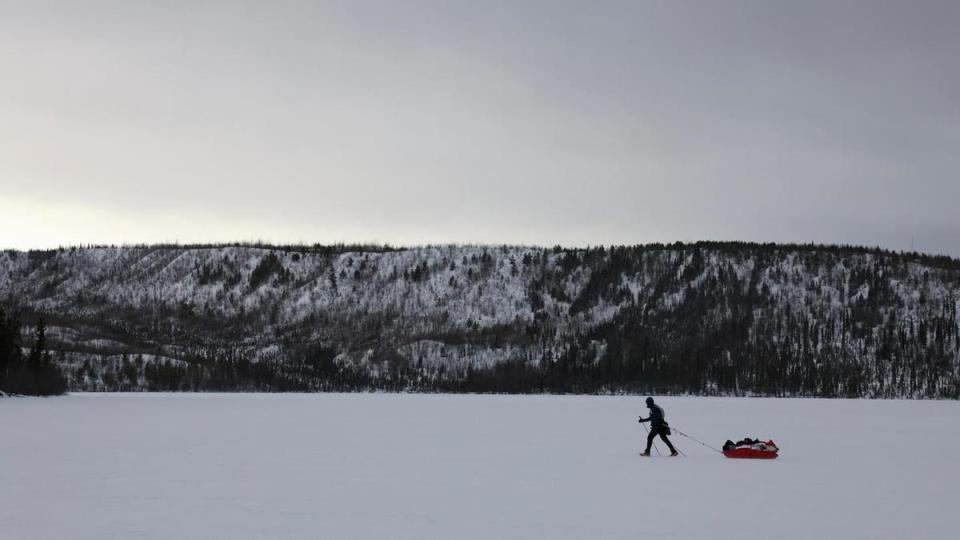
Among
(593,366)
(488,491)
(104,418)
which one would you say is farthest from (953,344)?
(488,491)

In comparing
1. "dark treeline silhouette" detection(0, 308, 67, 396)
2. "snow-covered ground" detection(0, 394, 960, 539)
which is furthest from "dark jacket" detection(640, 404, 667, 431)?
"dark treeline silhouette" detection(0, 308, 67, 396)

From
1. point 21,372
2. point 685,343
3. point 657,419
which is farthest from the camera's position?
point 685,343

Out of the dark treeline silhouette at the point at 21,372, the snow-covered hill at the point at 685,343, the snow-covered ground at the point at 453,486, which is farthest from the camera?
the snow-covered hill at the point at 685,343

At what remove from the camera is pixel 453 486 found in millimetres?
20219

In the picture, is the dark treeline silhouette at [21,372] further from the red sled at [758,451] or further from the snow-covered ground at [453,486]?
the red sled at [758,451]

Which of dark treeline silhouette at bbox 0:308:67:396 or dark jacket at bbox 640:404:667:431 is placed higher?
dark jacket at bbox 640:404:667:431

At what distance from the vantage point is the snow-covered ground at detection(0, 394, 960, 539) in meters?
15.3

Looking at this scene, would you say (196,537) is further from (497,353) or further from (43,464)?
(497,353)

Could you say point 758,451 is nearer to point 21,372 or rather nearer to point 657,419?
point 657,419

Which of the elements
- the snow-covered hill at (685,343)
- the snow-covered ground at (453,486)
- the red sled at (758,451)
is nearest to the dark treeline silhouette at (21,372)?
the snow-covered ground at (453,486)

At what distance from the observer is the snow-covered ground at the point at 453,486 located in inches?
601

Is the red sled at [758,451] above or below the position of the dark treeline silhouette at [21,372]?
above

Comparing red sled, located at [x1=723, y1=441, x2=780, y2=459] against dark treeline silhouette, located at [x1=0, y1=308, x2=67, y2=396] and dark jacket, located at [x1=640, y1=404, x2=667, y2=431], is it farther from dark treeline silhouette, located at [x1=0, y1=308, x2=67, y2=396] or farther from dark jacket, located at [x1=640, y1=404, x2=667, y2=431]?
dark treeline silhouette, located at [x1=0, y1=308, x2=67, y2=396]

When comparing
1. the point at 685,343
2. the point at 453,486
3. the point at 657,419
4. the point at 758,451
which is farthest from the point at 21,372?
the point at 685,343
